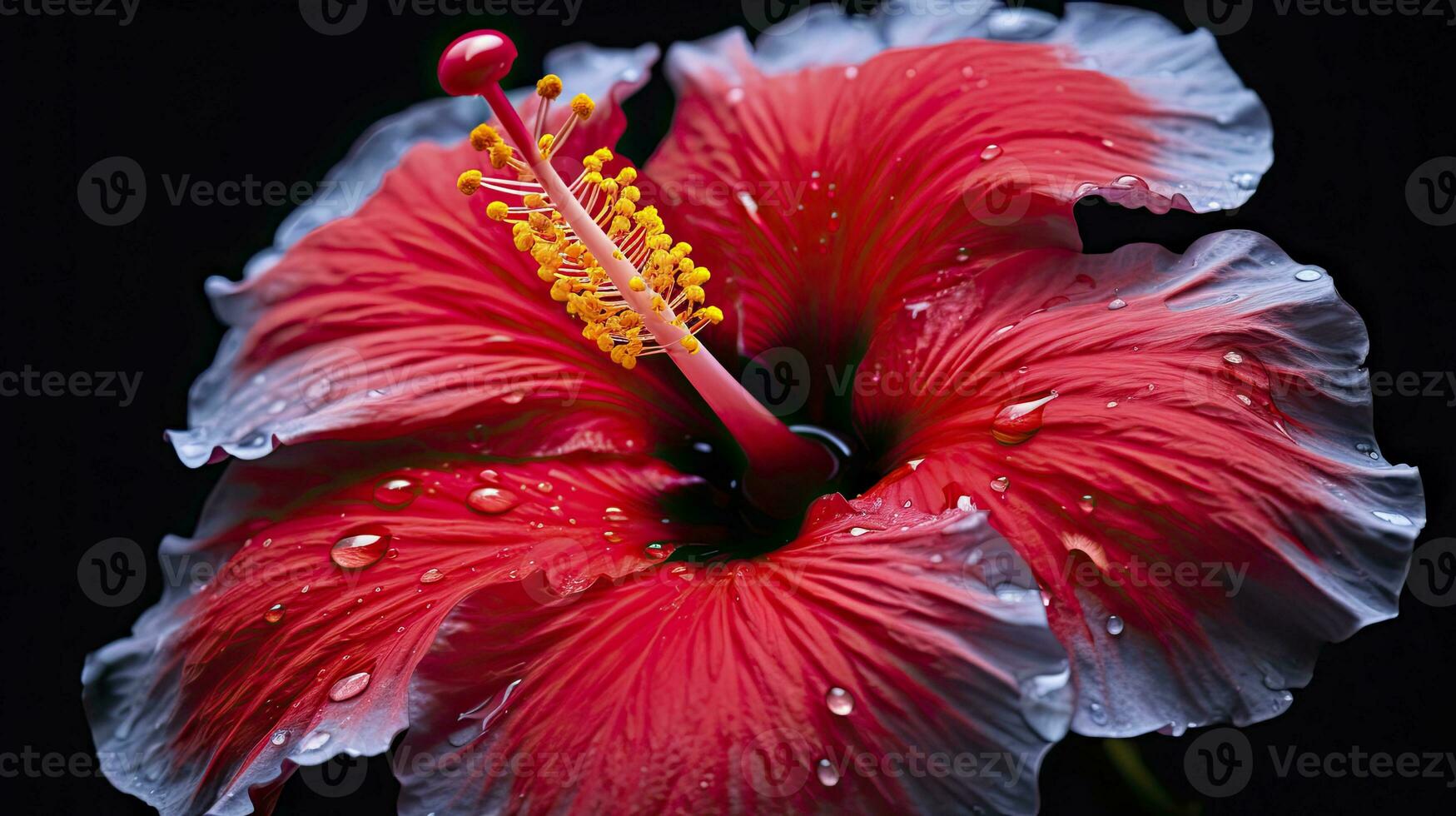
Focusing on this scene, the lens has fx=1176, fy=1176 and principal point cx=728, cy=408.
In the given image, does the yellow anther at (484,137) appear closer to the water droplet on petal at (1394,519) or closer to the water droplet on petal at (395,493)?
the water droplet on petal at (395,493)

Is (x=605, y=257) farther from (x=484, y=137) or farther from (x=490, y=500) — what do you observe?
(x=490, y=500)

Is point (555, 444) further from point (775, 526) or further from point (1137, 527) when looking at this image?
point (1137, 527)

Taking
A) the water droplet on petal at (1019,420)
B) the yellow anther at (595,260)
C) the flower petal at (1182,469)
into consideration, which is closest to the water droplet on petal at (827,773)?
the flower petal at (1182,469)

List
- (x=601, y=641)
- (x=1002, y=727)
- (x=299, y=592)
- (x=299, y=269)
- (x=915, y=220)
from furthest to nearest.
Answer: (x=299, y=269) → (x=915, y=220) → (x=299, y=592) → (x=601, y=641) → (x=1002, y=727)

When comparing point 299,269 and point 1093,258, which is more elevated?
point 299,269

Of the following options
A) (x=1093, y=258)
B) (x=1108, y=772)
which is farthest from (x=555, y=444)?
(x=1108, y=772)

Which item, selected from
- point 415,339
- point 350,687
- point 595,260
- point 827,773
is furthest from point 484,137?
point 827,773
